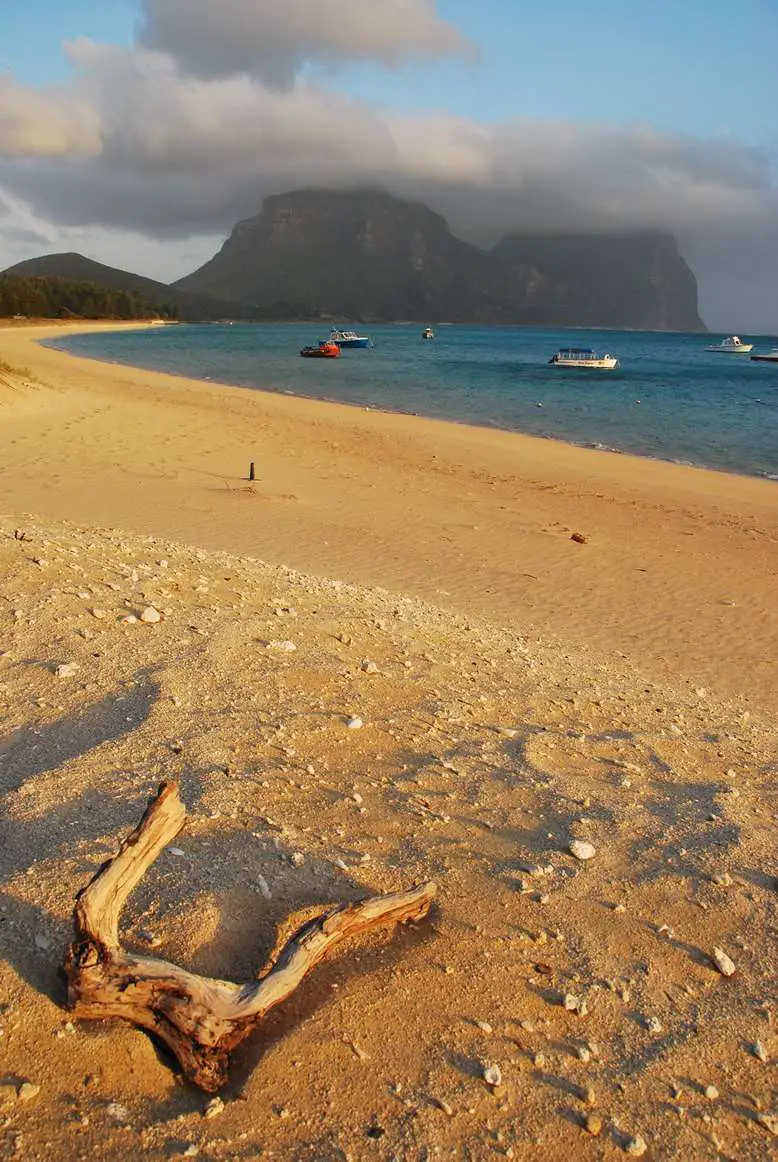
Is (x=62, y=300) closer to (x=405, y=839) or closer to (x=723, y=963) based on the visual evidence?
(x=405, y=839)

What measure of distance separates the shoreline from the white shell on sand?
394 centimetres

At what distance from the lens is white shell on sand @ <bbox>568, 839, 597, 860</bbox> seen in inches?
162

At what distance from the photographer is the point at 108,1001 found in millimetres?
2777

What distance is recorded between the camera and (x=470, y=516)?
13.9m

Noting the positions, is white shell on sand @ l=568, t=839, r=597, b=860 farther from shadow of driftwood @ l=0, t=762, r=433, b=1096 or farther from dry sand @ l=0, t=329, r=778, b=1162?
shadow of driftwood @ l=0, t=762, r=433, b=1096

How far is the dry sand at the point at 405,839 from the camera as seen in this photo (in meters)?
2.72

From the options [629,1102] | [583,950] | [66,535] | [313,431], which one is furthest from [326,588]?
[313,431]

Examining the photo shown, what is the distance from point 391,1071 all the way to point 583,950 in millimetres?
1024

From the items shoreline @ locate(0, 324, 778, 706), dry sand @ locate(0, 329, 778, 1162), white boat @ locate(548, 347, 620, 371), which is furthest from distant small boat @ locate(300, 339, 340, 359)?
dry sand @ locate(0, 329, 778, 1162)

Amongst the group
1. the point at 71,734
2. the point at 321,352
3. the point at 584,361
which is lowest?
the point at 584,361

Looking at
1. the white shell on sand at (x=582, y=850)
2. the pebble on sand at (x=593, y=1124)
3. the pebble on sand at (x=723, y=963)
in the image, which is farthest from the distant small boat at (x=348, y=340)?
the pebble on sand at (x=593, y=1124)

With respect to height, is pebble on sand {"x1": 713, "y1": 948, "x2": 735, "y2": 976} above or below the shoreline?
above

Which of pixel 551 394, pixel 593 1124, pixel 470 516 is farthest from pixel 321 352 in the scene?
pixel 593 1124

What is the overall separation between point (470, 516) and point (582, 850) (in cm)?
1007
